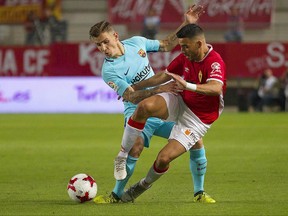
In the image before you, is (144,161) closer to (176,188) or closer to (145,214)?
(176,188)

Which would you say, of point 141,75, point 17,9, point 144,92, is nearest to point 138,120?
point 144,92

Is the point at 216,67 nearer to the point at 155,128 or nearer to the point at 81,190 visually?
the point at 155,128

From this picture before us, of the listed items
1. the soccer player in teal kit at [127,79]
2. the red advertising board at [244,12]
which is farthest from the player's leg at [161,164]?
the red advertising board at [244,12]

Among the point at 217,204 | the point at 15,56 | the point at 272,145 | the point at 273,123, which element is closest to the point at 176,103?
the point at 217,204

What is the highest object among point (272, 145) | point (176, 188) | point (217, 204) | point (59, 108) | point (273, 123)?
point (217, 204)

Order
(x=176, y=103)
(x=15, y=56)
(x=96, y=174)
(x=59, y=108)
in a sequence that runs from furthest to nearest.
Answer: (x=15, y=56)
(x=59, y=108)
(x=96, y=174)
(x=176, y=103)

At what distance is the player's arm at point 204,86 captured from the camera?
8815 mm

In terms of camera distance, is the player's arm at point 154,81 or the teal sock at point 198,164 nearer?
the player's arm at point 154,81

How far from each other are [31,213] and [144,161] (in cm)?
595

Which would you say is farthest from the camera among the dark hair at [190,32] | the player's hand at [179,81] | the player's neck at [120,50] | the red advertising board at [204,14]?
the red advertising board at [204,14]

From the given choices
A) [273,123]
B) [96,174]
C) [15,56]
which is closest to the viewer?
[96,174]

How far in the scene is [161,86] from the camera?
934cm

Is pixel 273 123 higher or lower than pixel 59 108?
higher

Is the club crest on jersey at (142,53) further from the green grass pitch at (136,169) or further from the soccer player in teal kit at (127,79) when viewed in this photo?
the green grass pitch at (136,169)
